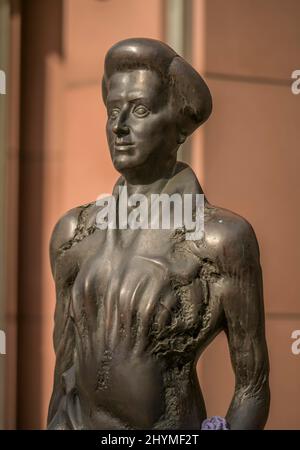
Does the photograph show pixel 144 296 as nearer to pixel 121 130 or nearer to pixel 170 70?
pixel 121 130

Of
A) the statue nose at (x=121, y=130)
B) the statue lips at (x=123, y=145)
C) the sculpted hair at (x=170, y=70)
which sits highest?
the sculpted hair at (x=170, y=70)

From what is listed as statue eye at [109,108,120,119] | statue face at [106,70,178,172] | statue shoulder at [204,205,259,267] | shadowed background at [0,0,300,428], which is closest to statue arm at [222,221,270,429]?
statue shoulder at [204,205,259,267]

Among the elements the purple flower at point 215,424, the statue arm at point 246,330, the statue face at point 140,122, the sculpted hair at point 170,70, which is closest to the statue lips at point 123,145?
the statue face at point 140,122

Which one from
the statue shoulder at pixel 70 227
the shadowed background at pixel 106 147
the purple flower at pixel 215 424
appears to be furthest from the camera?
the shadowed background at pixel 106 147

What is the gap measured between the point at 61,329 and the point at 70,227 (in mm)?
311

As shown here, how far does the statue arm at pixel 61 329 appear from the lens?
12.2 feet

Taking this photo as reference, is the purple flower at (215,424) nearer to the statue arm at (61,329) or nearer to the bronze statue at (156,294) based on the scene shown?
the bronze statue at (156,294)

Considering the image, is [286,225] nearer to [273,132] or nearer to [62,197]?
[273,132]

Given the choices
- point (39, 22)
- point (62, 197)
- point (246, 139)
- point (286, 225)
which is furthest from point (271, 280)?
point (39, 22)

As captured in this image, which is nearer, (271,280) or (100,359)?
(100,359)

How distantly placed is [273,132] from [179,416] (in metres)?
2.66

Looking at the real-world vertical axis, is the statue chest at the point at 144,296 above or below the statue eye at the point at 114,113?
below

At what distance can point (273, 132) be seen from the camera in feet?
19.5

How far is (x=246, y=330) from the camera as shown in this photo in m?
3.55
